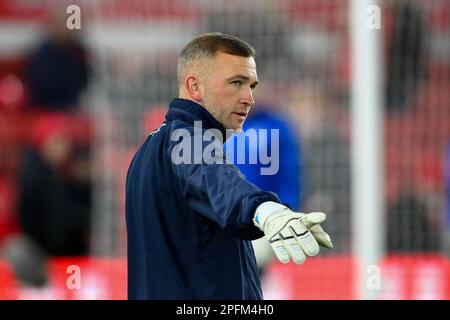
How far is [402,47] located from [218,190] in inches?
297

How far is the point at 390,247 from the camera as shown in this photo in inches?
396

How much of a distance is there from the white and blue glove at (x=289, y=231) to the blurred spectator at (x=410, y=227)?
671 cm

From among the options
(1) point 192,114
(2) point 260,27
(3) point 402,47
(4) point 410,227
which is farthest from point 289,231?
(3) point 402,47

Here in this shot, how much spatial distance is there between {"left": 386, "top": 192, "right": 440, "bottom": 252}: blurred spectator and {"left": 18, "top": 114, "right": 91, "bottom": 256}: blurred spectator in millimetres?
2842

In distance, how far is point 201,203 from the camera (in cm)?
374

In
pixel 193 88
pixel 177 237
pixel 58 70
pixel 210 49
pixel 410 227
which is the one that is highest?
pixel 58 70

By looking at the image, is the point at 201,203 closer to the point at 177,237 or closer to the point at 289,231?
the point at 177,237

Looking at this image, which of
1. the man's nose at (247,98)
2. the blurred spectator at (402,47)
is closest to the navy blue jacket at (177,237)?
the man's nose at (247,98)

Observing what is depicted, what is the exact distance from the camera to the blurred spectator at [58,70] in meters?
11.5

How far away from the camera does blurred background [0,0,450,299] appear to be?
26.9 feet

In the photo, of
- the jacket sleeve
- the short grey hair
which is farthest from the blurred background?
the jacket sleeve

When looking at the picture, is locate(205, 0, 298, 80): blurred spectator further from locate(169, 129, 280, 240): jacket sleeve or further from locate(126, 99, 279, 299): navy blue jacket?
locate(169, 129, 280, 240): jacket sleeve

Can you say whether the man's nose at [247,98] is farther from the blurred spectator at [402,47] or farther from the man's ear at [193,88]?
the blurred spectator at [402,47]
